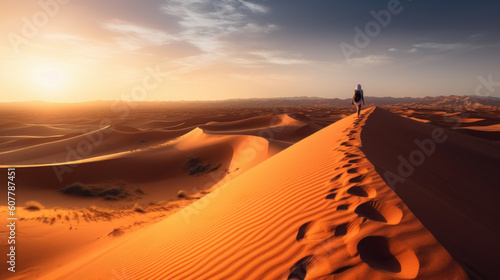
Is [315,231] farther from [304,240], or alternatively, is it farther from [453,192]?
[453,192]

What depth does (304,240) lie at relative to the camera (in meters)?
2.24

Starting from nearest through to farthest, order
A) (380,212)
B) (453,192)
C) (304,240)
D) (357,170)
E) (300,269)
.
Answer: (300,269)
(304,240)
(380,212)
(357,170)
(453,192)

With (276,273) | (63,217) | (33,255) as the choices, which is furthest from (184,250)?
(63,217)

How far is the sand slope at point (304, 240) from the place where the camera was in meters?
1.75

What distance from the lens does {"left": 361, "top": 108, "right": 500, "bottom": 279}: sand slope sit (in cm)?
195

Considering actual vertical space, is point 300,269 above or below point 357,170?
below

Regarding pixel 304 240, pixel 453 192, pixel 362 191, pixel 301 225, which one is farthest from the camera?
pixel 453 192

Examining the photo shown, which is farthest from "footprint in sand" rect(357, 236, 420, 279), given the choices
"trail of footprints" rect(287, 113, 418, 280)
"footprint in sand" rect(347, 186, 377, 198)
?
"footprint in sand" rect(347, 186, 377, 198)

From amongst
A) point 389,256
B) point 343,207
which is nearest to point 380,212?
point 343,207

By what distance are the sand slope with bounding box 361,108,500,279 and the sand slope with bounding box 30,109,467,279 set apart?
0.30 metres

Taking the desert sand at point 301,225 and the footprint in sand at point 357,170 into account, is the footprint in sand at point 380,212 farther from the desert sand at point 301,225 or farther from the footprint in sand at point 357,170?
the footprint in sand at point 357,170

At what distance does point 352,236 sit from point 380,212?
559 mm

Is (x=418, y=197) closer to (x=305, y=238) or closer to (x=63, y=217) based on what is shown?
(x=305, y=238)

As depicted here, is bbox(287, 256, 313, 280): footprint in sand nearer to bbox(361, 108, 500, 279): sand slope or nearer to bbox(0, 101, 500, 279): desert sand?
A: bbox(0, 101, 500, 279): desert sand
